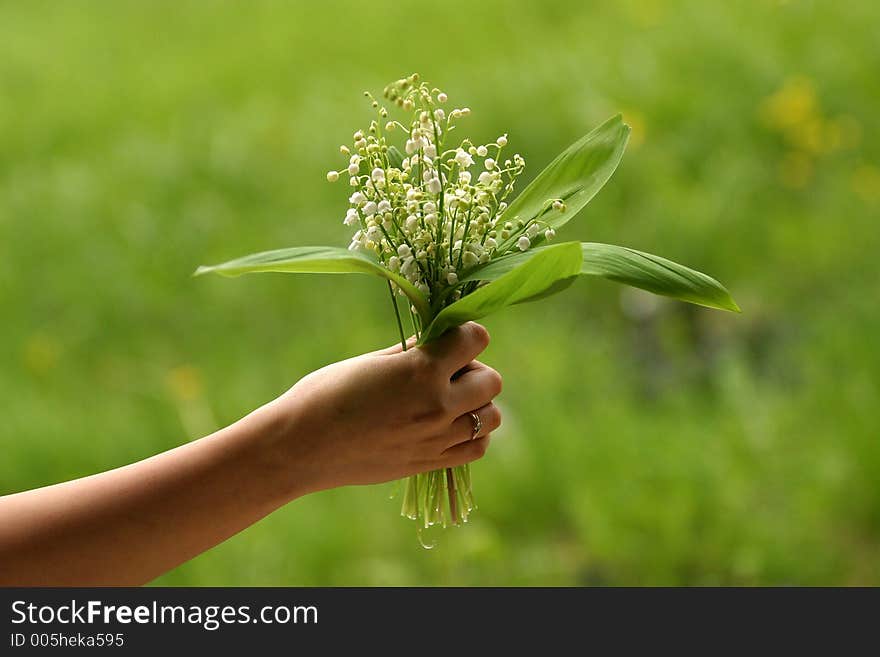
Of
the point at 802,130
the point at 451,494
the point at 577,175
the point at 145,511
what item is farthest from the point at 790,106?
the point at 145,511

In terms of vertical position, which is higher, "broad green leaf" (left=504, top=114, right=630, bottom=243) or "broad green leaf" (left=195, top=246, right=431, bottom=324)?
"broad green leaf" (left=504, top=114, right=630, bottom=243)

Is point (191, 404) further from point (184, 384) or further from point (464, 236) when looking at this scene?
point (464, 236)

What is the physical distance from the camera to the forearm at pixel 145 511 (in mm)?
933

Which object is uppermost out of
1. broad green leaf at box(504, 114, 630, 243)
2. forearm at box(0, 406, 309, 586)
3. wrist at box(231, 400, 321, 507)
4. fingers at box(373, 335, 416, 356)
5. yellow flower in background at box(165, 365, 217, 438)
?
yellow flower in background at box(165, 365, 217, 438)

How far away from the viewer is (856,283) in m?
2.38

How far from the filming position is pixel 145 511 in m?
0.95

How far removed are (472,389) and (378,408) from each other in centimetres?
10

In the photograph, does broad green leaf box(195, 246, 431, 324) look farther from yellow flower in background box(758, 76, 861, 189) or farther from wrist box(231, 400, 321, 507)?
yellow flower in background box(758, 76, 861, 189)

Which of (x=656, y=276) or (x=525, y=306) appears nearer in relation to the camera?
(x=656, y=276)

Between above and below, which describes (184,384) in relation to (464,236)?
above

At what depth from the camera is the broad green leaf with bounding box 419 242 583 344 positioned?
858mm

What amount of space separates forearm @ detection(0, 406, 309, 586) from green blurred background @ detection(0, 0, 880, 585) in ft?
3.12

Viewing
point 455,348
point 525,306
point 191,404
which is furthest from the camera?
point 525,306

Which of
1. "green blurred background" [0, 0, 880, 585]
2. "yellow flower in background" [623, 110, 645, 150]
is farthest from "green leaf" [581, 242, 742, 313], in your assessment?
"yellow flower in background" [623, 110, 645, 150]
